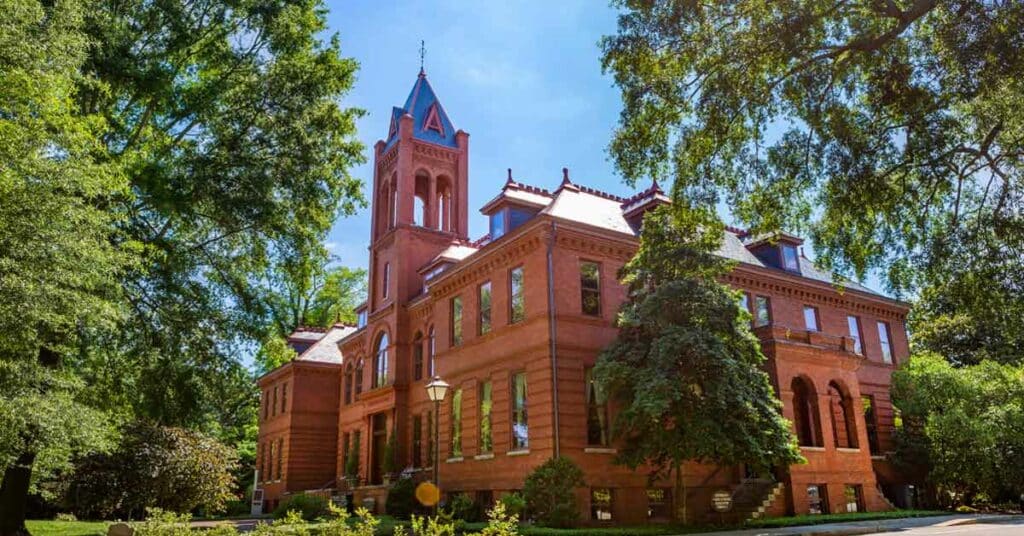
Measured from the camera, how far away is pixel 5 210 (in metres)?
10.8

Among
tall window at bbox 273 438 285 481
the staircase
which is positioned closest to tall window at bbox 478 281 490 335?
the staircase

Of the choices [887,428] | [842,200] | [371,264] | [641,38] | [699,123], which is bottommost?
[887,428]

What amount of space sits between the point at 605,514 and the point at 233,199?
545 inches

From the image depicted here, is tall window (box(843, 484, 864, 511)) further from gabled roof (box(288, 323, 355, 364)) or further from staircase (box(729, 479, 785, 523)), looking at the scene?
gabled roof (box(288, 323, 355, 364))

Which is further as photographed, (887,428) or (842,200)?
(887,428)

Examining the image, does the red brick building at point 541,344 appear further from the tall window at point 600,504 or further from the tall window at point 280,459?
the tall window at point 280,459

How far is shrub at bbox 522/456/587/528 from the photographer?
18.5 meters

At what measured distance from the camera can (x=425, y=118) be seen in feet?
115

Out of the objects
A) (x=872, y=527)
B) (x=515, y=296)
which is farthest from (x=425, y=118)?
(x=872, y=527)

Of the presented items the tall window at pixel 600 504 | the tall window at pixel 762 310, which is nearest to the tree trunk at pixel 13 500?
the tall window at pixel 600 504

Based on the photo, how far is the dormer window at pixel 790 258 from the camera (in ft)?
97.1

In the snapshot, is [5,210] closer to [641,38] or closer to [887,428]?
[641,38]

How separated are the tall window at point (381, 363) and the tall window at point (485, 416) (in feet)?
30.1

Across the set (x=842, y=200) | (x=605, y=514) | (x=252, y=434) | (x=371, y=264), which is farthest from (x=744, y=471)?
(x=252, y=434)
